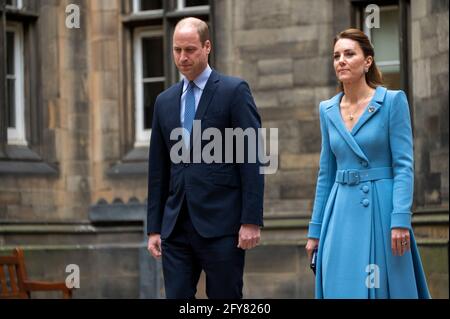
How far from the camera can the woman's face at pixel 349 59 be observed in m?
5.87

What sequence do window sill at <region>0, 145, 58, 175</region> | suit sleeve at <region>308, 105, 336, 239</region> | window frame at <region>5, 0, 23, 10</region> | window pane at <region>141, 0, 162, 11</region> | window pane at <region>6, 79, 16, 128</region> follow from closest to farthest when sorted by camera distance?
suit sleeve at <region>308, 105, 336, 239</region> < window sill at <region>0, 145, 58, 175</region> < window frame at <region>5, 0, 23, 10</region> < window pane at <region>6, 79, 16, 128</region> < window pane at <region>141, 0, 162, 11</region>

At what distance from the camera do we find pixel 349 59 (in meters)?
5.87

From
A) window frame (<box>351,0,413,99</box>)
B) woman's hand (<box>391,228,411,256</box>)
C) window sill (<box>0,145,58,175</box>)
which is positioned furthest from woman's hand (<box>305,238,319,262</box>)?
window sill (<box>0,145,58,175</box>)

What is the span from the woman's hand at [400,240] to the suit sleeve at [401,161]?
0.08ft

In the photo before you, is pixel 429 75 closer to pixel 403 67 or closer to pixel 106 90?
pixel 403 67

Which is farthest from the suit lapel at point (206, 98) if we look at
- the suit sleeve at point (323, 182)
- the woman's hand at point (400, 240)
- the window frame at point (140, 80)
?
the window frame at point (140, 80)

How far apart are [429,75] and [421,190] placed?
3.64 ft

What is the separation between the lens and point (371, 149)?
585 centimetres

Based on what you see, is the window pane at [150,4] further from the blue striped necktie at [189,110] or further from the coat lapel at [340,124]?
the coat lapel at [340,124]

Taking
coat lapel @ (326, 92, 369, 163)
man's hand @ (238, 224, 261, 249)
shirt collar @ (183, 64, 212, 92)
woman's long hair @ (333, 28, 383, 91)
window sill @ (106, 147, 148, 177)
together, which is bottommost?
man's hand @ (238, 224, 261, 249)

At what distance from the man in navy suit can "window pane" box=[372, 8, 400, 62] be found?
6596 mm

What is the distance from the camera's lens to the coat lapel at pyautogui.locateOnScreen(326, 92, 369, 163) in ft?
19.1

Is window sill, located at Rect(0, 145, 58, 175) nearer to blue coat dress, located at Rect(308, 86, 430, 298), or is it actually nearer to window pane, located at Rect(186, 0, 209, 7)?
window pane, located at Rect(186, 0, 209, 7)
